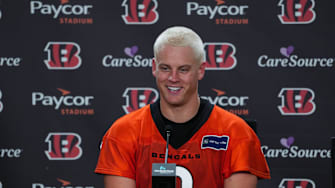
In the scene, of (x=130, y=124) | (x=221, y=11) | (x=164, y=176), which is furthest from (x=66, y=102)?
(x=164, y=176)

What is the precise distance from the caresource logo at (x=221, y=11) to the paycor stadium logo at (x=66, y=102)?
3.63 feet

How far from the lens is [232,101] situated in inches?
132

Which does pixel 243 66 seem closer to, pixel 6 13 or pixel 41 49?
pixel 41 49

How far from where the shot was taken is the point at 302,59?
3318mm

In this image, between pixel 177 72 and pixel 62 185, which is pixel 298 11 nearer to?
pixel 177 72

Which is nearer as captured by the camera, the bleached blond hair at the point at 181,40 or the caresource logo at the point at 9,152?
the bleached blond hair at the point at 181,40

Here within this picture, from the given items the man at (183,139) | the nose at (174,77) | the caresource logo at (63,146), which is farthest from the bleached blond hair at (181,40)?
the caresource logo at (63,146)

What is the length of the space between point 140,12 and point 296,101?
56.8 inches

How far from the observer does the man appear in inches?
68.2

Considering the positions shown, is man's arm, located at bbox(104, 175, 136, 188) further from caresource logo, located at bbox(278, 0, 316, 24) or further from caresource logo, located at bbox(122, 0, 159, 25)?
caresource logo, located at bbox(278, 0, 316, 24)

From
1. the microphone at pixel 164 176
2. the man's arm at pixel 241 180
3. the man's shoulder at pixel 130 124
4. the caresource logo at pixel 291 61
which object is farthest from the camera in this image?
the caresource logo at pixel 291 61

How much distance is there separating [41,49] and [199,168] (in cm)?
211

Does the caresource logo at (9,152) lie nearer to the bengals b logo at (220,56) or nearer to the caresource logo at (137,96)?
the caresource logo at (137,96)

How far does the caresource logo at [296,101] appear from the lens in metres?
3.33
